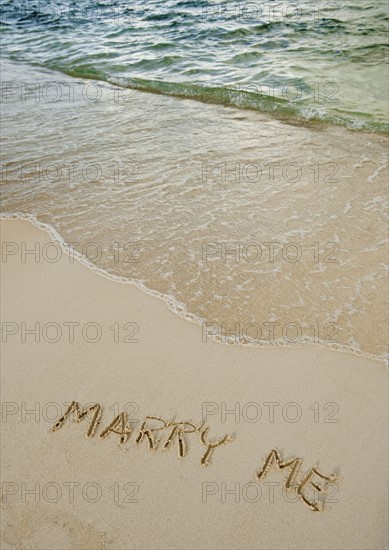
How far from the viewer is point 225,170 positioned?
4840mm

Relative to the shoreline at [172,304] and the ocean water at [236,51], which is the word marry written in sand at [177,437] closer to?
the shoreline at [172,304]

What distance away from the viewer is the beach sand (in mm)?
2102

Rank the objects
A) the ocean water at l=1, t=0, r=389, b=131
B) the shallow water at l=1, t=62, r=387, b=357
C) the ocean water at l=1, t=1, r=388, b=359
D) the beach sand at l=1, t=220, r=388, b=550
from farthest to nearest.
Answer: the ocean water at l=1, t=0, r=389, b=131 < the ocean water at l=1, t=1, r=388, b=359 < the shallow water at l=1, t=62, r=387, b=357 < the beach sand at l=1, t=220, r=388, b=550

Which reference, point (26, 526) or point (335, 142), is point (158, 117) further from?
point (26, 526)

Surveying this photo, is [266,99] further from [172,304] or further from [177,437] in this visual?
[177,437]

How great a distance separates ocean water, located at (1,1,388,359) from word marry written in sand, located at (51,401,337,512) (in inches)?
28.2

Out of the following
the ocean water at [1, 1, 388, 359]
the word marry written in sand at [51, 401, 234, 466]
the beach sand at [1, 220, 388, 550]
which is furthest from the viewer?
the ocean water at [1, 1, 388, 359]

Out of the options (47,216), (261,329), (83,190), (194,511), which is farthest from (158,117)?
(194,511)

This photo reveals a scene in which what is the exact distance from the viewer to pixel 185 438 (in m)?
2.44

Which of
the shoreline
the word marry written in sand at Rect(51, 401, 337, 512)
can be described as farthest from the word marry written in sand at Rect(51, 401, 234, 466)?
the shoreline

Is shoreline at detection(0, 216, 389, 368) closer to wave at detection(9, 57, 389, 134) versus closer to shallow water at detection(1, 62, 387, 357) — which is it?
shallow water at detection(1, 62, 387, 357)

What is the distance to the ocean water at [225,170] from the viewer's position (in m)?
3.30

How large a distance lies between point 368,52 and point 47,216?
268 inches

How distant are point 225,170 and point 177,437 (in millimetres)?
3180
